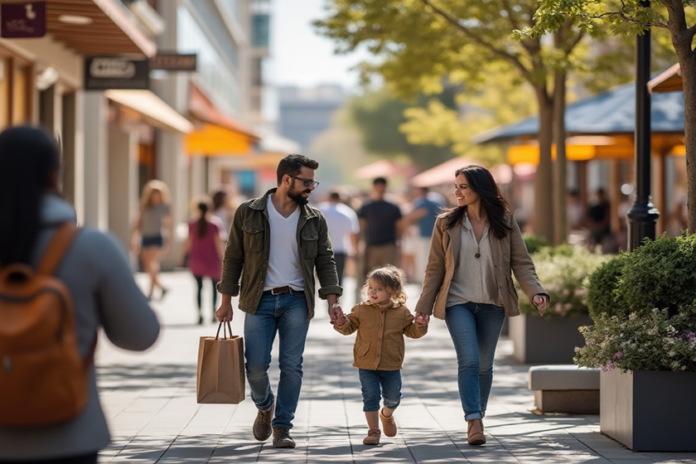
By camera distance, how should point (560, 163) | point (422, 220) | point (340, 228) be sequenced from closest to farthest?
point (560, 163)
point (340, 228)
point (422, 220)

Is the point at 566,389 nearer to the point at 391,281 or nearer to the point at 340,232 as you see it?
the point at 391,281

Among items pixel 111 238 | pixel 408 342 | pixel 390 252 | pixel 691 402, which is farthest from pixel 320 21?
pixel 111 238

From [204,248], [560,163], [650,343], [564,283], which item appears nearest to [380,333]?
[650,343]

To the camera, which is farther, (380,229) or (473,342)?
(380,229)

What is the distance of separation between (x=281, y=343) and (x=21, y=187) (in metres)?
3.82

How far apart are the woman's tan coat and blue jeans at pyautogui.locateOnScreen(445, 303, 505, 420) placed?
0.10 meters

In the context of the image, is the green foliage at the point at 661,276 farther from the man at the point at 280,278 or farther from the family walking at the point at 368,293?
the man at the point at 280,278

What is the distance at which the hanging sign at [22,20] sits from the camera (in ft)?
35.4

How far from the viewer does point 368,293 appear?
6.65m

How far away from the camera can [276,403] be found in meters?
6.72

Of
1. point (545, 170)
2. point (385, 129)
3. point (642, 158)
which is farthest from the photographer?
point (385, 129)

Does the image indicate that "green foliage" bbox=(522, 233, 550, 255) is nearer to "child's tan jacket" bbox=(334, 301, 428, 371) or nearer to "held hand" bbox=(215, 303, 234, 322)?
"child's tan jacket" bbox=(334, 301, 428, 371)

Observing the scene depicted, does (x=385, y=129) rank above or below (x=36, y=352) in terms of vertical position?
above

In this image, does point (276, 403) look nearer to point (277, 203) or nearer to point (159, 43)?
point (277, 203)
